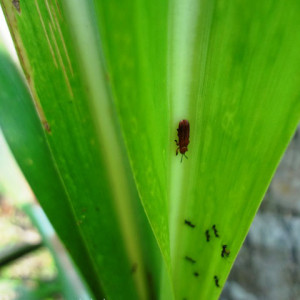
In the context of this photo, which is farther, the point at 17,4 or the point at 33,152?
the point at 33,152

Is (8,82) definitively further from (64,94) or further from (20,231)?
(20,231)

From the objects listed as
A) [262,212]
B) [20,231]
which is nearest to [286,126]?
[262,212]

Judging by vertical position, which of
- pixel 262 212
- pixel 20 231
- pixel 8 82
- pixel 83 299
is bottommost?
pixel 83 299

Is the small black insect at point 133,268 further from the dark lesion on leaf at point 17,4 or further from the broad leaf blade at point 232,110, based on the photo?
the dark lesion on leaf at point 17,4

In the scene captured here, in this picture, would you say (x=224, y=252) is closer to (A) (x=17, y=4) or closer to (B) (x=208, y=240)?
(B) (x=208, y=240)

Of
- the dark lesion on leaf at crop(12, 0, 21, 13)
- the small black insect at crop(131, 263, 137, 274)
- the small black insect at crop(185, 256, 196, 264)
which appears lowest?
the small black insect at crop(185, 256, 196, 264)

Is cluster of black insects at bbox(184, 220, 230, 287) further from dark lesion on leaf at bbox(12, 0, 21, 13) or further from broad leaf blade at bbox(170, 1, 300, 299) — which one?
dark lesion on leaf at bbox(12, 0, 21, 13)

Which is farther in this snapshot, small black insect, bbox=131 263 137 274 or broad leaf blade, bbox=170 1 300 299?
small black insect, bbox=131 263 137 274

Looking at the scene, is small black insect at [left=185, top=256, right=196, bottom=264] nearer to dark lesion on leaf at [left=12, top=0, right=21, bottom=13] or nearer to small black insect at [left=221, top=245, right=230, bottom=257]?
small black insect at [left=221, top=245, right=230, bottom=257]

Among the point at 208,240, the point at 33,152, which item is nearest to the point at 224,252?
the point at 208,240

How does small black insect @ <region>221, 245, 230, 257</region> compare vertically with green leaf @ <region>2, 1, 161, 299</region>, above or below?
below

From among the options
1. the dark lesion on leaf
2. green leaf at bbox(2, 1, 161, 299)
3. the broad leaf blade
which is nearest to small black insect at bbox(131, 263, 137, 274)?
green leaf at bbox(2, 1, 161, 299)
